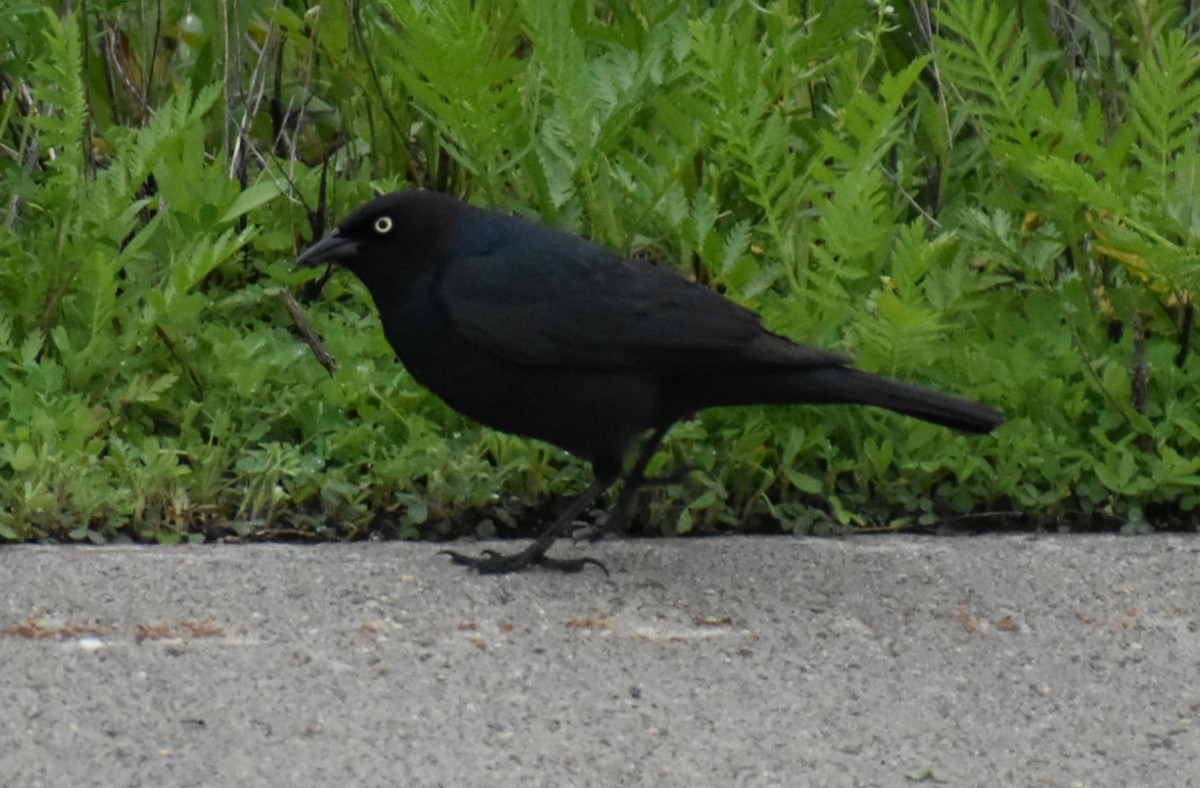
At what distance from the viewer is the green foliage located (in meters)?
4.62

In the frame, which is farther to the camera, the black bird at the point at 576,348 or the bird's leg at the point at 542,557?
the black bird at the point at 576,348

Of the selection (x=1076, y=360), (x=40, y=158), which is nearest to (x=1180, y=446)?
(x=1076, y=360)

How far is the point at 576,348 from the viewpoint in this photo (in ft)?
14.3

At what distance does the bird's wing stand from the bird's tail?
0.05 metres

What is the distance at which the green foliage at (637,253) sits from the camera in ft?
15.1

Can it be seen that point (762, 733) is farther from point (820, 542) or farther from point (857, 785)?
point (820, 542)

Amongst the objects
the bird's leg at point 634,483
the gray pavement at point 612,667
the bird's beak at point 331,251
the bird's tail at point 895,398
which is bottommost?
the gray pavement at point 612,667

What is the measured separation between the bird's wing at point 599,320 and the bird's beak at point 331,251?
0.23 metres

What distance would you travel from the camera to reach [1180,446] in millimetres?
4863

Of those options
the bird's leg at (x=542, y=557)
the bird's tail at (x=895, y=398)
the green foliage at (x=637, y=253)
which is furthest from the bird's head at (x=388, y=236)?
the bird's tail at (x=895, y=398)

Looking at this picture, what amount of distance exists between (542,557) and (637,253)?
4.98 feet

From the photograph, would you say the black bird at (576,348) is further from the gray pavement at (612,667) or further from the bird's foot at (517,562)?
the gray pavement at (612,667)

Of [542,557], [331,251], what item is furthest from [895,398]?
[331,251]

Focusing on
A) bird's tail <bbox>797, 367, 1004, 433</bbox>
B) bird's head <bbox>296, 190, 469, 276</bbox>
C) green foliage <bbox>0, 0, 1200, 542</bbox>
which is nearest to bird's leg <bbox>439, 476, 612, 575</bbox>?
green foliage <bbox>0, 0, 1200, 542</bbox>
